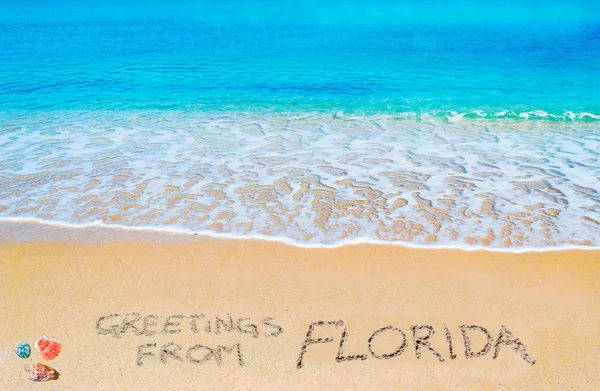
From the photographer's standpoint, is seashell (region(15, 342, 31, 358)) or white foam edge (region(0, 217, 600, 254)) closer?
seashell (region(15, 342, 31, 358))

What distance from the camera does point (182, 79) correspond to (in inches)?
666

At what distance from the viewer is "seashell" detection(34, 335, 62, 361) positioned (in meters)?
3.82

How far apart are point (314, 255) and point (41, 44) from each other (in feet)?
78.3

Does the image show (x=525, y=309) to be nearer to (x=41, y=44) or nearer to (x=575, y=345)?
(x=575, y=345)

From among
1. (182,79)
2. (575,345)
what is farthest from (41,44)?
(575,345)

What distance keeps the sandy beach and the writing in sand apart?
1cm

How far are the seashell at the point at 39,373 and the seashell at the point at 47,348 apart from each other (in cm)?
12

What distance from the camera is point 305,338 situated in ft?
13.6

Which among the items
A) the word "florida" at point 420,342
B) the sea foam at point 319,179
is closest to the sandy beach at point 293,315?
the word "florida" at point 420,342

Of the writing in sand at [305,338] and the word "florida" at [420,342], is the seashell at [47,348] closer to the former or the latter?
the writing in sand at [305,338]

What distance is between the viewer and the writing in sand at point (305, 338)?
393 centimetres

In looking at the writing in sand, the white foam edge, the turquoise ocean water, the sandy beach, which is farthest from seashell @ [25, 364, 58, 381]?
the turquoise ocean water

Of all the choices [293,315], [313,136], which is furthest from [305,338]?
[313,136]

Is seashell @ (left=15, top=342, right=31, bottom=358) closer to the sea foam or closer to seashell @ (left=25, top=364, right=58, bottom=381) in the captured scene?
seashell @ (left=25, top=364, right=58, bottom=381)
